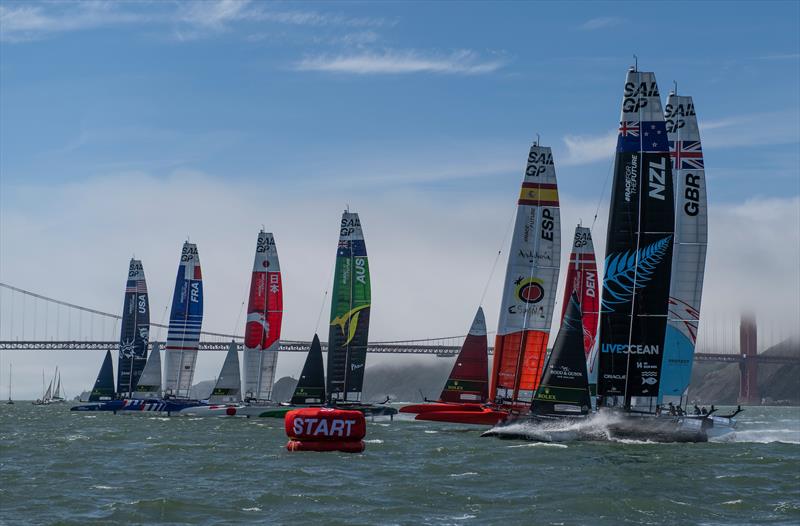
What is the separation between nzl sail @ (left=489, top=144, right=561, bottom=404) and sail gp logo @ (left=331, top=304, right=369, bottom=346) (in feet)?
28.1

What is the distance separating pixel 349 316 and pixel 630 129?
52.7 feet

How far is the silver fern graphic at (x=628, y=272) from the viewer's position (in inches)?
957

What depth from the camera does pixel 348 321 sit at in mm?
38562

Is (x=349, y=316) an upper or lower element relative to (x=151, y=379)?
upper

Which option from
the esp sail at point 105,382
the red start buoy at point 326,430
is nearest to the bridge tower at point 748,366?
the esp sail at point 105,382

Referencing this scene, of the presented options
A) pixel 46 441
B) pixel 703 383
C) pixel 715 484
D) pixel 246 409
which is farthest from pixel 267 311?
pixel 703 383

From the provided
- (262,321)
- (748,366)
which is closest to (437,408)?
(262,321)

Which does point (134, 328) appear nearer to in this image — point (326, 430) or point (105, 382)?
point (105, 382)

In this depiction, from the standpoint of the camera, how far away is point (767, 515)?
13602mm

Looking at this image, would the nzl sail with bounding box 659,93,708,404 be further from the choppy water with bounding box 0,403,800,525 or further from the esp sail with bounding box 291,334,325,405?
the esp sail with bounding box 291,334,325,405

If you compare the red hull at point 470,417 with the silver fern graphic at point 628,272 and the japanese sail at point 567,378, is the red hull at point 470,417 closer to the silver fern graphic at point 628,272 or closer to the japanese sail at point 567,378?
the japanese sail at point 567,378

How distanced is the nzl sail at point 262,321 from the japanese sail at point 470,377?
43.3 ft

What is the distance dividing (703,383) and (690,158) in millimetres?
121964

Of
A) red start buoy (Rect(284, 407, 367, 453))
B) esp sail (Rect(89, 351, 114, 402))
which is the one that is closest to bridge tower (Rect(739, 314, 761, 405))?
esp sail (Rect(89, 351, 114, 402))
